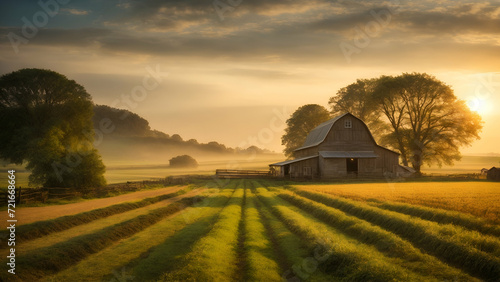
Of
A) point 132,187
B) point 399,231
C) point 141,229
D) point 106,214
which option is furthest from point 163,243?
point 132,187

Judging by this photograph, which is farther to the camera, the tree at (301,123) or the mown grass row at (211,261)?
the tree at (301,123)

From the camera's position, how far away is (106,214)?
25719 millimetres

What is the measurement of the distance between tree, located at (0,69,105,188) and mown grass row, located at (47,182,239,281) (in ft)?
79.9

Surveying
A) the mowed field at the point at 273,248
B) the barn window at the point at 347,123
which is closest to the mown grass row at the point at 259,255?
the mowed field at the point at 273,248

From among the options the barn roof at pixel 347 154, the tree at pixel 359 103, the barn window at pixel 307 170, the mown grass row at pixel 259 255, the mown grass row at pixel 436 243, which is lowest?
the mown grass row at pixel 259 255

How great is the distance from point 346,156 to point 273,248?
4667 centimetres

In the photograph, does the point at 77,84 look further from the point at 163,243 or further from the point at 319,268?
the point at 319,268

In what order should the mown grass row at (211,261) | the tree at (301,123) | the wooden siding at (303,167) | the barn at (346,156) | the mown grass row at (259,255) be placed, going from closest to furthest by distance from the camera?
1. the mown grass row at (211,261)
2. the mown grass row at (259,255)
3. the barn at (346,156)
4. the wooden siding at (303,167)
5. the tree at (301,123)

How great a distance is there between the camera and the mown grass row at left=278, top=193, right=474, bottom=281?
1114cm

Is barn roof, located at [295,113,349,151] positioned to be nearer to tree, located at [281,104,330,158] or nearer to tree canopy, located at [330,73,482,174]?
tree canopy, located at [330,73,482,174]

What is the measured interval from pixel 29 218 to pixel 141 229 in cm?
809

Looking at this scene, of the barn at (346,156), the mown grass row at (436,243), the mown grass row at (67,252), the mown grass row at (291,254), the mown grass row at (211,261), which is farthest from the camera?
the barn at (346,156)

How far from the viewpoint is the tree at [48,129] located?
38.8 meters

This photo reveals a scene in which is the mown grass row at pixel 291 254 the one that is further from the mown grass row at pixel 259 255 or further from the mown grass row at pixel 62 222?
the mown grass row at pixel 62 222
